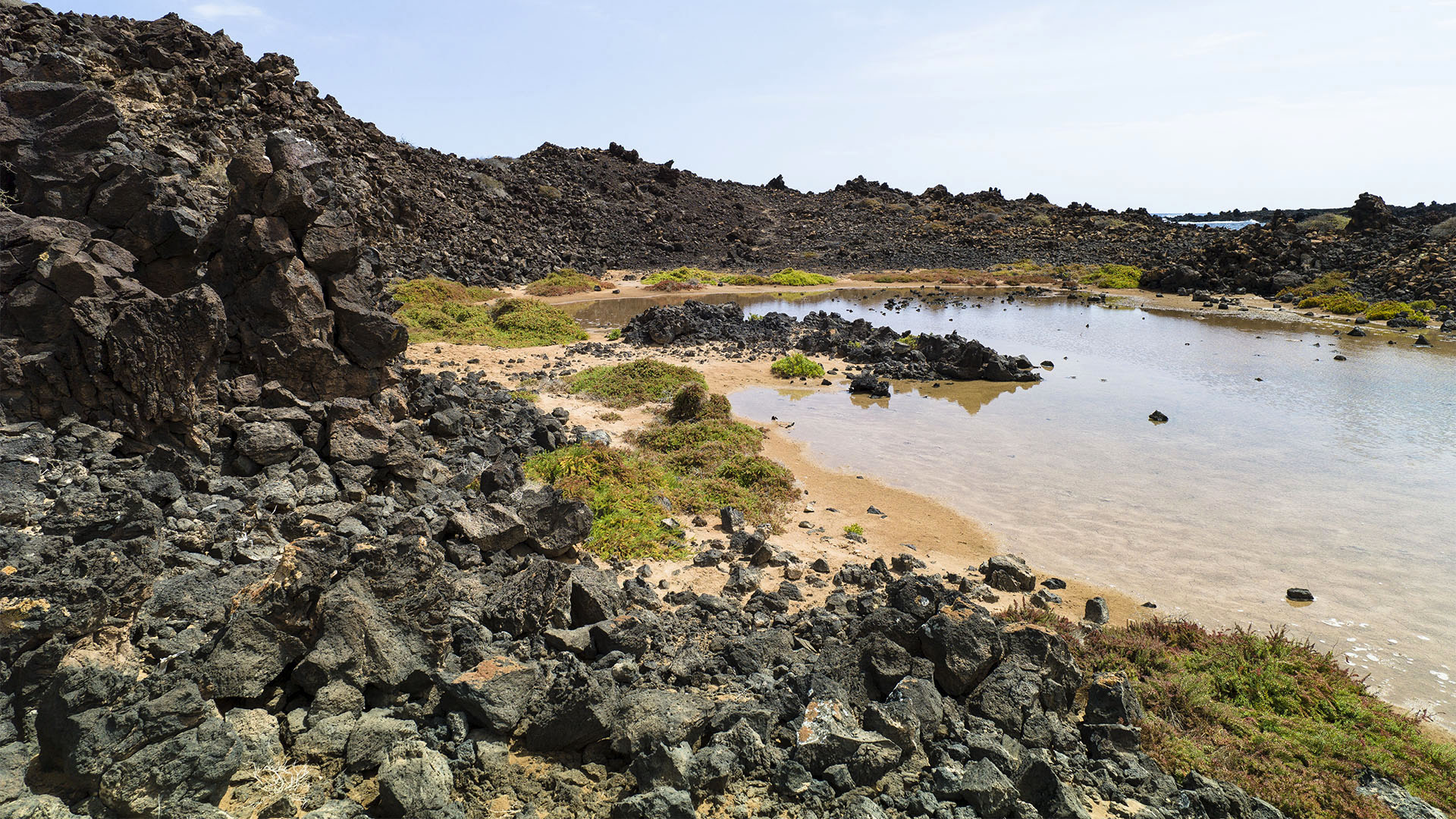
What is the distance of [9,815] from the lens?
3.43 m

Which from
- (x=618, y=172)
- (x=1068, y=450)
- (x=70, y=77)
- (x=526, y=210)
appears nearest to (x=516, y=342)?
(x=70, y=77)

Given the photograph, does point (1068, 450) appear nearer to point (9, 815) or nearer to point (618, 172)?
point (9, 815)

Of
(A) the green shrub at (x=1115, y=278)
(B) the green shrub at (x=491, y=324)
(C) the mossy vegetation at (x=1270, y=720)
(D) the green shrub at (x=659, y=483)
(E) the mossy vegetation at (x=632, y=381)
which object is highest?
(A) the green shrub at (x=1115, y=278)

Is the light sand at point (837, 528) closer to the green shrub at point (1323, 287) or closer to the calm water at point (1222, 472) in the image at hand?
the calm water at point (1222, 472)

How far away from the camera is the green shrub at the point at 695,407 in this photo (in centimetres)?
1493

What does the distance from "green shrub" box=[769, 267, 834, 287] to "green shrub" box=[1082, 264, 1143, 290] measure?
1836 cm

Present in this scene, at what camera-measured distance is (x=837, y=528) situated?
1027 cm

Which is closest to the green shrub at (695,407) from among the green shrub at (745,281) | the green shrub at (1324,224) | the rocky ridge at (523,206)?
the rocky ridge at (523,206)

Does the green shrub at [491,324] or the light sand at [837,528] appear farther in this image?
the green shrub at [491,324]

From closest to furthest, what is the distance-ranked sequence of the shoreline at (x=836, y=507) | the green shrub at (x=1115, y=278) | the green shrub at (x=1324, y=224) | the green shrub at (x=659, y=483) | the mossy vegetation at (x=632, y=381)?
the shoreline at (x=836, y=507), the green shrub at (x=659, y=483), the mossy vegetation at (x=632, y=381), the green shrub at (x=1115, y=278), the green shrub at (x=1324, y=224)

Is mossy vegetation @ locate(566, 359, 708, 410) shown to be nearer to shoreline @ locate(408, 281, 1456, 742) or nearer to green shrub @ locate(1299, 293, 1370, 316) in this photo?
shoreline @ locate(408, 281, 1456, 742)

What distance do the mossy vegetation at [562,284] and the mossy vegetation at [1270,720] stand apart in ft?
114

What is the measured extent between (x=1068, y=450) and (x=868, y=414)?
4.69 m

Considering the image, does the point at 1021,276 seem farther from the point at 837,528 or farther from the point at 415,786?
the point at 415,786
